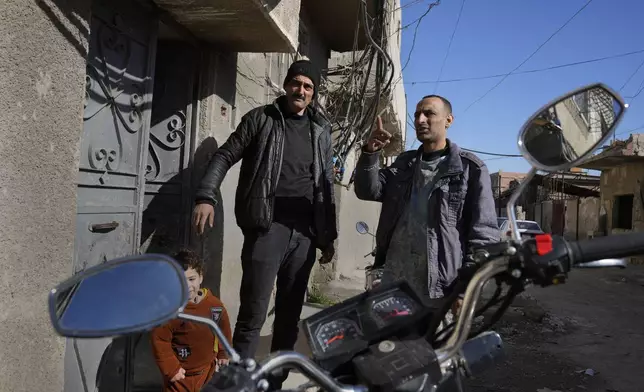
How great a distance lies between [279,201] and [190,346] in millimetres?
964

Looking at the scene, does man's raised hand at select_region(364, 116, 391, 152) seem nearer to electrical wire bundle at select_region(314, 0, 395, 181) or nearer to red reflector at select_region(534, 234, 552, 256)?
red reflector at select_region(534, 234, 552, 256)

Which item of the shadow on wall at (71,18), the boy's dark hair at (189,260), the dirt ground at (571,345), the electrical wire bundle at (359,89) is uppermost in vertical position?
the electrical wire bundle at (359,89)

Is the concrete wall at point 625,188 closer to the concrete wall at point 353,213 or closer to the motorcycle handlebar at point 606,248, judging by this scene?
the concrete wall at point 353,213

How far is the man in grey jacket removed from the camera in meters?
2.44

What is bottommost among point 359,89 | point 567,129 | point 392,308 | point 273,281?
point 273,281

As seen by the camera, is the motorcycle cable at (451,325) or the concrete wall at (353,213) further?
the concrete wall at (353,213)

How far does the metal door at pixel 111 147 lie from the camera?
101 inches

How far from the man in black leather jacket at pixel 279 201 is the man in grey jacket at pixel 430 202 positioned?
438mm

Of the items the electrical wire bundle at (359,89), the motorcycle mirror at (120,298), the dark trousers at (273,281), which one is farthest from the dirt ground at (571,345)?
the electrical wire bundle at (359,89)

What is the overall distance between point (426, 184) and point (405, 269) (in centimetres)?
48

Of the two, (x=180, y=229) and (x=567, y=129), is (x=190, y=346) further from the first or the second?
(x=567, y=129)

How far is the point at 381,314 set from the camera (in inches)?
45.3

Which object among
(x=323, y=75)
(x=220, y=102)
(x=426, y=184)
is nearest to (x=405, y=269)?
(x=426, y=184)

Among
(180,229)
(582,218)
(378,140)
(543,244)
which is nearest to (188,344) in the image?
(180,229)
